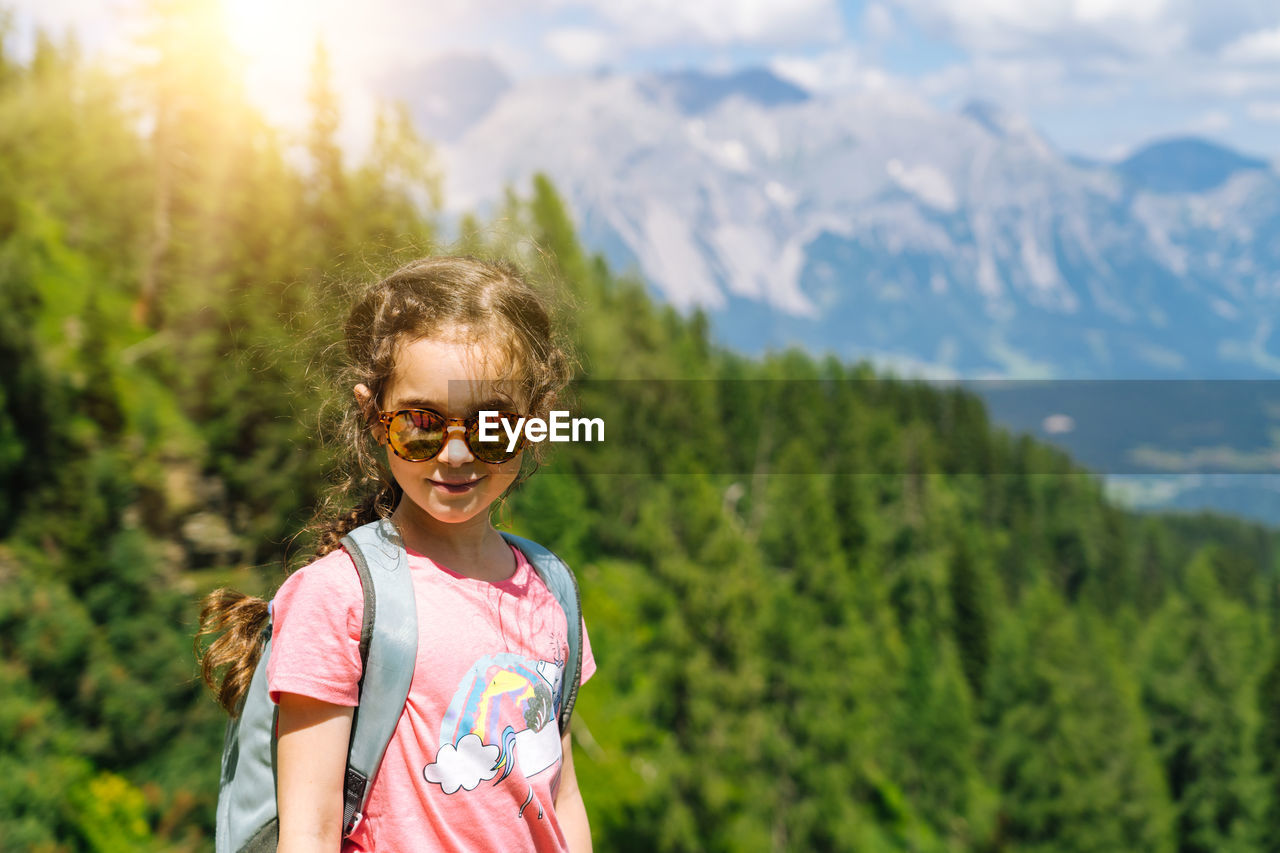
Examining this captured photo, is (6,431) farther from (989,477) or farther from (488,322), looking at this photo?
(989,477)

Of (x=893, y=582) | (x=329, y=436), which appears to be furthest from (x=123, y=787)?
(x=893, y=582)

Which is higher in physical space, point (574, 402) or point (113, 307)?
point (113, 307)

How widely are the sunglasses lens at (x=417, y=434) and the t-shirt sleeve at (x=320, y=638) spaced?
313 mm

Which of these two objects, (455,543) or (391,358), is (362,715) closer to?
(455,543)

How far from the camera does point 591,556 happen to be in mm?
47906

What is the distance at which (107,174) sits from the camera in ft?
86.6

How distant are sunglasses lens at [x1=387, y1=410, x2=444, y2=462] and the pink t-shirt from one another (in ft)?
0.79

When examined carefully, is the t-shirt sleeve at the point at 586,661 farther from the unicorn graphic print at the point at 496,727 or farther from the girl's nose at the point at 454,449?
the girl's nose at the point at 454,449

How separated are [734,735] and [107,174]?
2658 centimetres

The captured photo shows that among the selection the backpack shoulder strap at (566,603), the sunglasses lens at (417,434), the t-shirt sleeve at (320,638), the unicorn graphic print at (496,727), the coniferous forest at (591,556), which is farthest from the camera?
the coniferous forest at (591,556)

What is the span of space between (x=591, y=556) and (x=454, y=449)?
46169mm

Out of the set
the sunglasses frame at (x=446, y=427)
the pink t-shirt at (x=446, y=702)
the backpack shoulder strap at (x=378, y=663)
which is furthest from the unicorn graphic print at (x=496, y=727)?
the sunglasses frame at (x=446, y=427)

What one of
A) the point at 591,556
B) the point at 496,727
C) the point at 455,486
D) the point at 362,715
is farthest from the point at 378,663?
the point at 591,556

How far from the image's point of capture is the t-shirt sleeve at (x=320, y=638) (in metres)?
1.95
